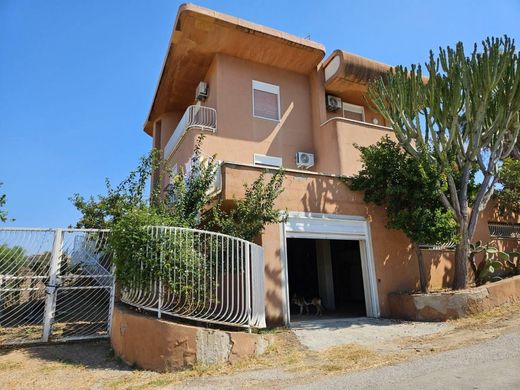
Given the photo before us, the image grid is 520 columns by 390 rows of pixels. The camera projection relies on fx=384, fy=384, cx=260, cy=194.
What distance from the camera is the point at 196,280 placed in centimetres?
631

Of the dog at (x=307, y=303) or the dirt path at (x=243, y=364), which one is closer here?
the dirt path at (x=243, y=364)

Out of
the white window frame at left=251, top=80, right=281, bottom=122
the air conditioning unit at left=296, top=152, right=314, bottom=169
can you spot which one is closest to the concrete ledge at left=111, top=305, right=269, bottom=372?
the air conditioning unit at left=296, top=152, right=314, bottom=169

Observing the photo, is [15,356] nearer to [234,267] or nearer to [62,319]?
[62,319]

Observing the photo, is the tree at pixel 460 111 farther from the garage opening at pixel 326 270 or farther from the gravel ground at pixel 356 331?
the garage opening at pixel 326 270

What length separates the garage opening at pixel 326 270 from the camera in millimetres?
13461

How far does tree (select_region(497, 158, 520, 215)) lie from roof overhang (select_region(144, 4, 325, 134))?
7403 millimetres

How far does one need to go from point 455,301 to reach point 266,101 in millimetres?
9013

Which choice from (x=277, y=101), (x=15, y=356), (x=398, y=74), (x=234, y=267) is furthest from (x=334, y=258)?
(x=15, y=356)

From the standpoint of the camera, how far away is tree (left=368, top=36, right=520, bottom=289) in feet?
31.4

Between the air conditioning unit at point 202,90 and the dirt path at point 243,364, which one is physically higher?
the air conditioning unit at point 202,90

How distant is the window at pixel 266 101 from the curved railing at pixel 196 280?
796 cm

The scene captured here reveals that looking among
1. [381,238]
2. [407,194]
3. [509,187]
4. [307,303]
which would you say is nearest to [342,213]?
[381,238]

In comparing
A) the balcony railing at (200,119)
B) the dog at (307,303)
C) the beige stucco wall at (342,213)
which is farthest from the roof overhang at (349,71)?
the dog at (307,303)

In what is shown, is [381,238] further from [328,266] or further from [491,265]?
[328,266]
